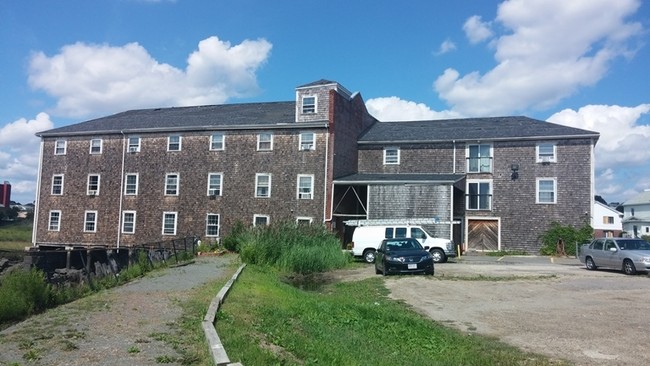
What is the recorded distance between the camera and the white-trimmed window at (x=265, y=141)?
35125 millimetres

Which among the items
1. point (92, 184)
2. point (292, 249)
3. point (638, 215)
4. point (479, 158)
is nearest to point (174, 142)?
point (92, 184)

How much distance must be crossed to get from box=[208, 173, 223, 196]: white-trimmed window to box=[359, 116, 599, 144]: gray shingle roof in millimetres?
10050

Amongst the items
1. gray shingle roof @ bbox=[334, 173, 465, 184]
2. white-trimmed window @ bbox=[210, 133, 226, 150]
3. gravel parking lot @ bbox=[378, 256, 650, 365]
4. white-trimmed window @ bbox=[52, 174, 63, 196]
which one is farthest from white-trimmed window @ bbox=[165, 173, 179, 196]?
gravel parking lot @ bbox=[378, 256, 650, 365]

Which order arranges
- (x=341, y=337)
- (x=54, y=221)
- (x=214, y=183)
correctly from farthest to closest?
(x=54, y=221)
(x=214, y=183)
(x=341, y=337)

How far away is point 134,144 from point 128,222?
5.60 m

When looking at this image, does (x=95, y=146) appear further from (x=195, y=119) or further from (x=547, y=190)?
(x=547, y=190)

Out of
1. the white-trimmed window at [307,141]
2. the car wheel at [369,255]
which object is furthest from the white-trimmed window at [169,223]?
the car wheel at [369,255]

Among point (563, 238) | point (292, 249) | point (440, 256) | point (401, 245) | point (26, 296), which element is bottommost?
point (26, 296)

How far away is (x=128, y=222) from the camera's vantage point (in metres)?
37.8

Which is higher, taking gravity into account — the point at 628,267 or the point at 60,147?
the point at 60,147

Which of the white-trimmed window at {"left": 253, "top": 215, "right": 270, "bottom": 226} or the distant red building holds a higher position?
the distant red building

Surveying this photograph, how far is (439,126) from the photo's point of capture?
37.6 m

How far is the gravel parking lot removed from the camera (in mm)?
8219

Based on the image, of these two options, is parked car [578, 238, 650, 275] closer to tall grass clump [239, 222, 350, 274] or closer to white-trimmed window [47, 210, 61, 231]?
tall grass clump [239, 222, 350, 274]
